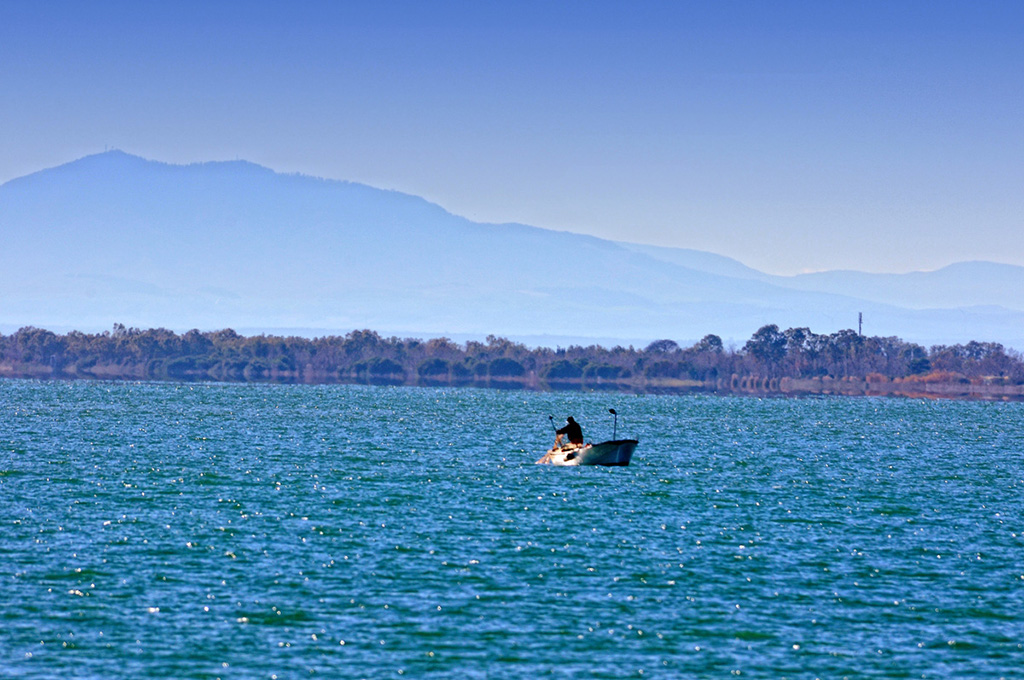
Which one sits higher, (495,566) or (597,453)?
(597,453)

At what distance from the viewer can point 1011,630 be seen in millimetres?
34031

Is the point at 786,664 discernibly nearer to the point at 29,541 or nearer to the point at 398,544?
the point at 398,544

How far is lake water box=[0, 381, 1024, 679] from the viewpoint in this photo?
3075 cm

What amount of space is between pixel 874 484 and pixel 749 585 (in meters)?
34.6

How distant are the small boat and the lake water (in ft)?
2.43

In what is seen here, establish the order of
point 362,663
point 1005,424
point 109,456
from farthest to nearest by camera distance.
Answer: point 1005,424, point 109,456, point 362,663

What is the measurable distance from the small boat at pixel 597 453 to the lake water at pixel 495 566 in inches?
29.2

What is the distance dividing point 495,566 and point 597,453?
3412 cm

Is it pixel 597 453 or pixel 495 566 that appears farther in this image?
pixel 597 453

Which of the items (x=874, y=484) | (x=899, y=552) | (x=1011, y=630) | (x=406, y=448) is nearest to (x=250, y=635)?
(x=1011, y=630)

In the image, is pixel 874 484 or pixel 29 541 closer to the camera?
pixel 29 541

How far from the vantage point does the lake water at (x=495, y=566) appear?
101ft

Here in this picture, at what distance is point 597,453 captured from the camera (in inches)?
2968

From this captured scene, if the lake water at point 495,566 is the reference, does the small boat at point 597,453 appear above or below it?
above
